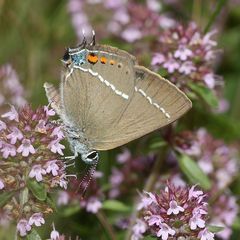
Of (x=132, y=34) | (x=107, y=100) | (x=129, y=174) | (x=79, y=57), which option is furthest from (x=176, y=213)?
(x=132, y=34)

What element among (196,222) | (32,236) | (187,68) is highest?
(187,68)

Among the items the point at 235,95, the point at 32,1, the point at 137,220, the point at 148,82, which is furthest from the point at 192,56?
the point at 32,1

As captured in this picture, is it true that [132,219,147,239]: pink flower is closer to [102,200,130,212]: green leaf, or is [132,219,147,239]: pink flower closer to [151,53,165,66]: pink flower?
[102,200,130,212]: green leaf

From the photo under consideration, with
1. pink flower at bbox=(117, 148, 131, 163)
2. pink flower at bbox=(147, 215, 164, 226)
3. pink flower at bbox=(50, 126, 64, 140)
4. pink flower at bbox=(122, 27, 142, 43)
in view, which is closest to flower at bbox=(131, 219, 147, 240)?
pink flower at bbox=(147, 215, 164, 226)

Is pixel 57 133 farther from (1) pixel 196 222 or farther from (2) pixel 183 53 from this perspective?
(2) pixel 183 53

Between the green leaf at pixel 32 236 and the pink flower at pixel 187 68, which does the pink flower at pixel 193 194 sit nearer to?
the green leaf at pixel 32 236

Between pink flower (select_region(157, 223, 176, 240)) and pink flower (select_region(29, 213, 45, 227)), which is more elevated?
pink flower (select_region(157, 223, 176, 240))

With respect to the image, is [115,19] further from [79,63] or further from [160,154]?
[79,63]

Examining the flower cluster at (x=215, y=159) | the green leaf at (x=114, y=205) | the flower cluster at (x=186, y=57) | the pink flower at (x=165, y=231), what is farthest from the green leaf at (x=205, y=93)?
the pink flower at (x=165, y=231)
